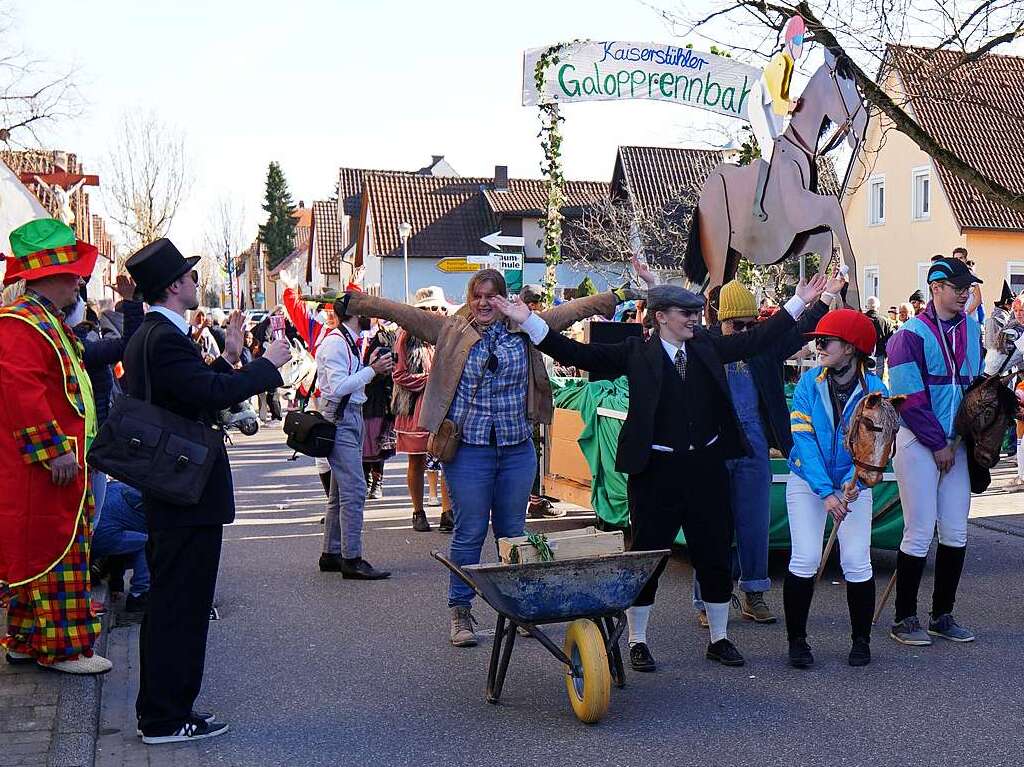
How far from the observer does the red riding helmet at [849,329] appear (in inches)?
247

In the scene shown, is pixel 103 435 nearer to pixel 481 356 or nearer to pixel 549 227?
pixel 481 356

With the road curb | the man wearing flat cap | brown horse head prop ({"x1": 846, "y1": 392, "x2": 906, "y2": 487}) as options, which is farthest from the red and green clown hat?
brown horse head prop ({"x1": 846, "y1": 392, "x2": 906, "y2": 487})

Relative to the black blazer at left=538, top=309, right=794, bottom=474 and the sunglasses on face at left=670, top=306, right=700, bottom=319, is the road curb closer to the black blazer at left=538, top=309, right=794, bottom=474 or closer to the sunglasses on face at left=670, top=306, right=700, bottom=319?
the black blazer at left=538, top=309, right=794, bottom=474

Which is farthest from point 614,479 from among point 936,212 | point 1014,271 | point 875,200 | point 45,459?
point 875,200

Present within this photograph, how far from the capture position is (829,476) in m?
6.31

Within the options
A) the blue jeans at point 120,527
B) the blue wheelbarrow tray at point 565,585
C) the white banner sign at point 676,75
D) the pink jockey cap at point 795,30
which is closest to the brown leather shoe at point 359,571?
the blue jeans at point 120,527

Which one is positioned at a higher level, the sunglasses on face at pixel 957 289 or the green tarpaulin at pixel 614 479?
the sunglasses on face at pixel 957 289

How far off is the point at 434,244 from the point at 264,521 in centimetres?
4392

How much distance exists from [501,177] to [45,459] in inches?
2142

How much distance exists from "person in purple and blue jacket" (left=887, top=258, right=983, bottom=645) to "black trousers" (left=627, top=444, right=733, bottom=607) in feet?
3.84

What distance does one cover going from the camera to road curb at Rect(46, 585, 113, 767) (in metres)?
4.91

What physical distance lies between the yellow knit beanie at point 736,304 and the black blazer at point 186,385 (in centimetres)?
325

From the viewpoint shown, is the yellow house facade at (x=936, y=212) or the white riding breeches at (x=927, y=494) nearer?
the white riding breeches at (x=927, y=494)

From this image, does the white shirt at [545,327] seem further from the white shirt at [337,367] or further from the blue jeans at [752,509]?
the white shirt at [337,367]
